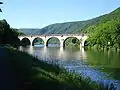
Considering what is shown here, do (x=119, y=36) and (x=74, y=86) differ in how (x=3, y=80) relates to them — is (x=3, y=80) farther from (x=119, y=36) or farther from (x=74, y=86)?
(x=119, y=36)

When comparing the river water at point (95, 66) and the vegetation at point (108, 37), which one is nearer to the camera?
the river water at point (95, 66)

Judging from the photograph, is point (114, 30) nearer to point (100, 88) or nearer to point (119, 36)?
point (119, 36)

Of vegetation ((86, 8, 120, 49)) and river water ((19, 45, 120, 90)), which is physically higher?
vegetation ((86, 8, 120, 49))

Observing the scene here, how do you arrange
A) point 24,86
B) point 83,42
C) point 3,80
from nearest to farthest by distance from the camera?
1. point 24,86
2. point 3,80
3. point 83,42

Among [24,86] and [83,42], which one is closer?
[24,86]

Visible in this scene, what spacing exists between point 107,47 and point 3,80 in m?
114

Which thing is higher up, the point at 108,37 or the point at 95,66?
the point at 108,37

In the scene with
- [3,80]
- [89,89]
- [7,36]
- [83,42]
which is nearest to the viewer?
[3,80]

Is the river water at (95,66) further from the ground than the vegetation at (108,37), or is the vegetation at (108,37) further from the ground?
the vegetation at (108,37)

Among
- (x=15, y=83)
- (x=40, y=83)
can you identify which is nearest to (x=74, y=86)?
(x=40, y=83)

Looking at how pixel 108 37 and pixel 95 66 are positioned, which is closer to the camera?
pixel 95 66

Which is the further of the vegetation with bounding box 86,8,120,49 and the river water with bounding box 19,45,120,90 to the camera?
the vegetation with bounding box 86,8,120,49

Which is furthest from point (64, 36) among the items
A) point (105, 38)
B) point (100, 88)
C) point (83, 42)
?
point (100, 88)

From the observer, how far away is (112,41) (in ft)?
416
